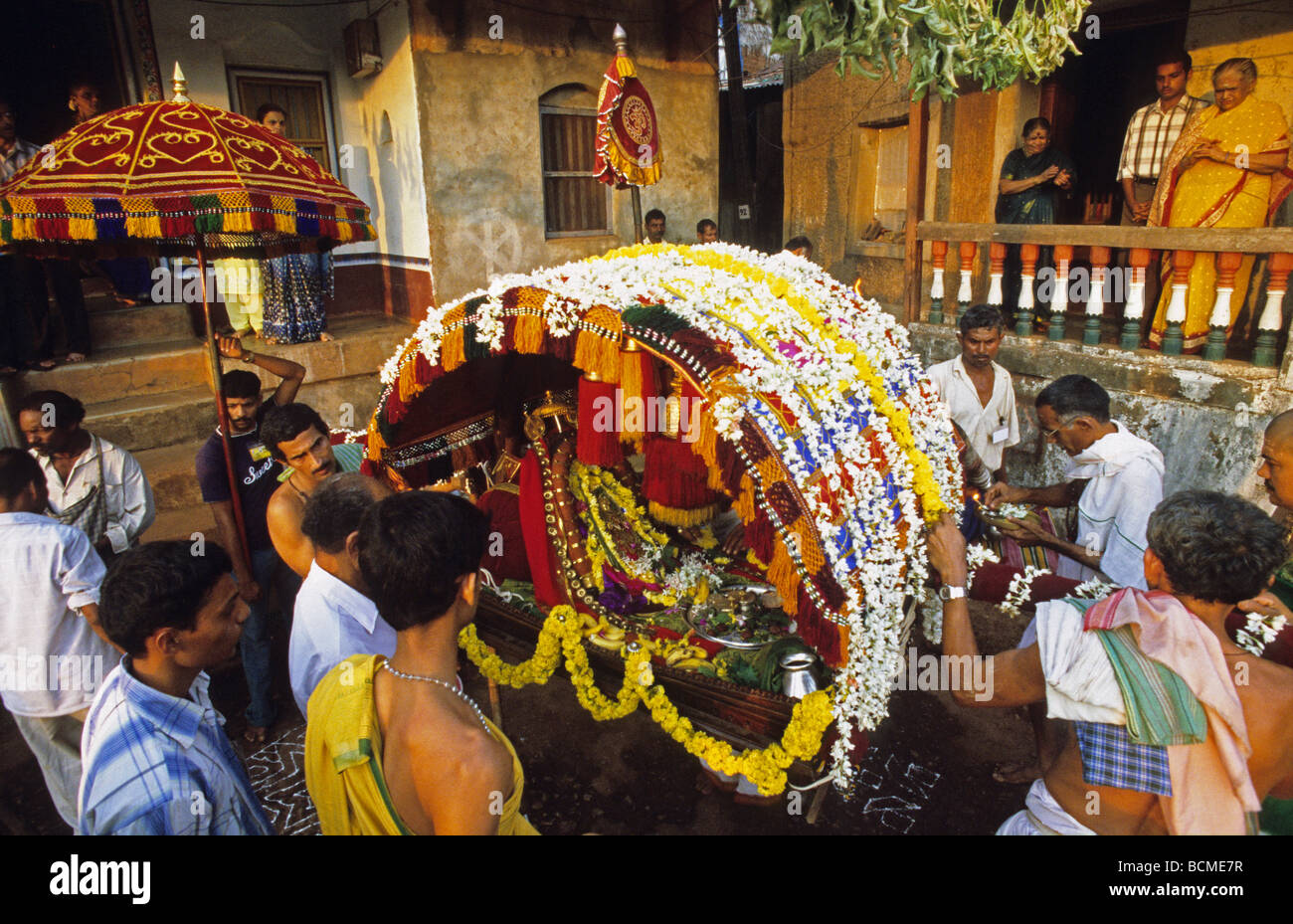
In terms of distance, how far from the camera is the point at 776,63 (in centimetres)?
1772

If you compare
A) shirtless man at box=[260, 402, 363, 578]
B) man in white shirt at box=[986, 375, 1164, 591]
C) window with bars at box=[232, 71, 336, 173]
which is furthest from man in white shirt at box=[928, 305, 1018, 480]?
window with bars at box=[232, 71, 336, 173]

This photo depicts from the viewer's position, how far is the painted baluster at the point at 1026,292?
6.20 m

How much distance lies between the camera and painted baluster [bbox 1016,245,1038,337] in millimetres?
6199

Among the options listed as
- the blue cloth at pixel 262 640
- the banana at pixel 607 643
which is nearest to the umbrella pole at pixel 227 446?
the blue cloth at pixel 262 640

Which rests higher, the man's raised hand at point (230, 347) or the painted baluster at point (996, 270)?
the painted baluster at point (996, 270)

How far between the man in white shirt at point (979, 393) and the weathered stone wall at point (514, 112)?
6.07 m

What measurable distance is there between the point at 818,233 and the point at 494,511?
832cm

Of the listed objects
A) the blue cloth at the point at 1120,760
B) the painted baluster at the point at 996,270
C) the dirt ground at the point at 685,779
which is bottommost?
the dirt ground at the point at 685,779

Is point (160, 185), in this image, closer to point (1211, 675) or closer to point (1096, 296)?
point (1211, 675)

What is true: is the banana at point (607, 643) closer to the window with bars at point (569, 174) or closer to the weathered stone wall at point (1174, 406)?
the weathered stone wall at point (1174, 406)

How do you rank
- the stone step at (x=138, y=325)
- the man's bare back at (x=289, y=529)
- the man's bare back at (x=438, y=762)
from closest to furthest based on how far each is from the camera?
the man's bare back at (x=438, y=762) < the man's bare back at (x=289, y=529) < the stone step at (x=138, y=325)

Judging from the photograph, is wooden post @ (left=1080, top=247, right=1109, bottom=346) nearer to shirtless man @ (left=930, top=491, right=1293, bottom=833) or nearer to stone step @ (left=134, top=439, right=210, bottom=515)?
shirtless man @ (left=930, top=491, right=1293, bottom=833)

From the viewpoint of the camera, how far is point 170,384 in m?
7.60

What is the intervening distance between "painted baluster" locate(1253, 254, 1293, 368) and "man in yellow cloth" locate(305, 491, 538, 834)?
19.2ft
